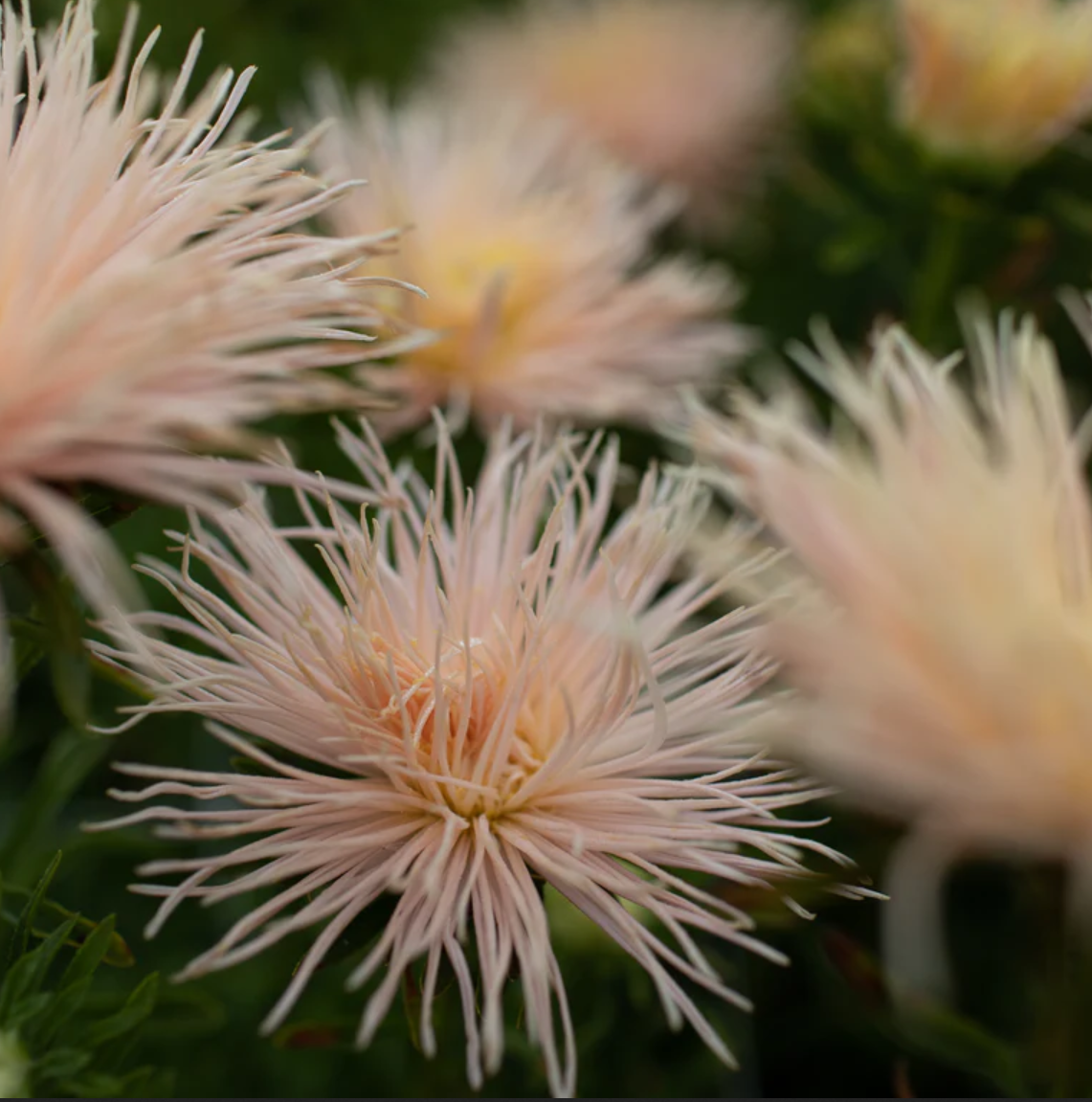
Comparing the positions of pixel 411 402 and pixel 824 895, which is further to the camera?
pixel 411 402

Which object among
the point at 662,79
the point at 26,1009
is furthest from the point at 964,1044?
the point at 662,79

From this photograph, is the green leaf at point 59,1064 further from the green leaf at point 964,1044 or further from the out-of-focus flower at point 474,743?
the green leaf at point 964,1044

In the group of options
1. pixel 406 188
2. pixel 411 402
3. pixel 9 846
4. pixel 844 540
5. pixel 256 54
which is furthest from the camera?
pixel 256 54

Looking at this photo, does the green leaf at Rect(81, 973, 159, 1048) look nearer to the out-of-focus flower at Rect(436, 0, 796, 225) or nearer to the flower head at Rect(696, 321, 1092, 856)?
the flower head at Rect(696, 321, 1092, 856)

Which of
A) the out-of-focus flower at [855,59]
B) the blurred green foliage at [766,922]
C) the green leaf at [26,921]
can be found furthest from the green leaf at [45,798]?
the out-of-focus flower at [855,59]

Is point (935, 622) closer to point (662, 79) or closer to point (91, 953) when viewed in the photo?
point (91, 953)

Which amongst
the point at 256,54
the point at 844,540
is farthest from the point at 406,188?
the point at 844,540

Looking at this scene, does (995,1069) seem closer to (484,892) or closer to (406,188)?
(484,892)
